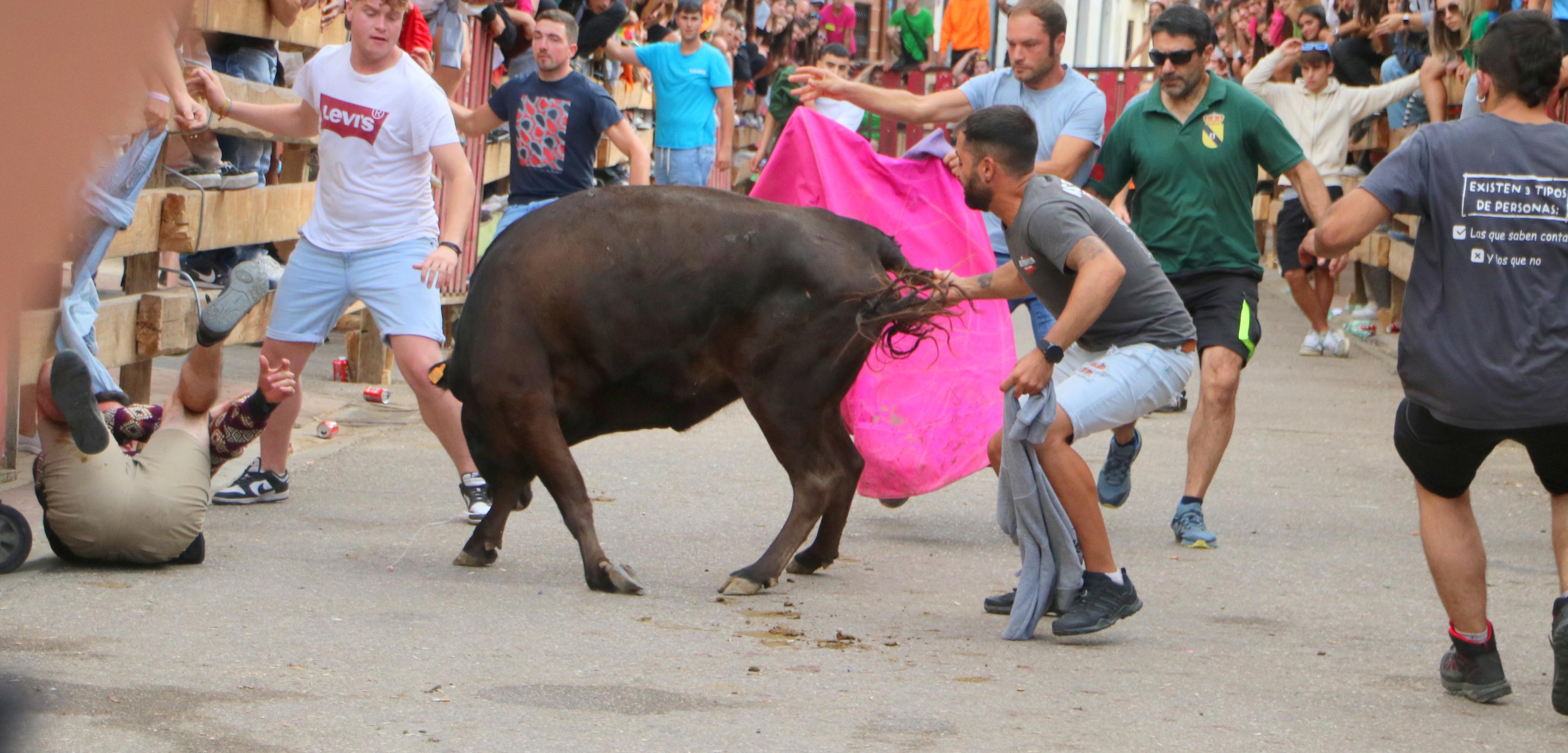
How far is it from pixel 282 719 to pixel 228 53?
369 cm

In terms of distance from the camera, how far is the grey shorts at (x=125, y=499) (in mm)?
4754

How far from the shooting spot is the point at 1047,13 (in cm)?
666

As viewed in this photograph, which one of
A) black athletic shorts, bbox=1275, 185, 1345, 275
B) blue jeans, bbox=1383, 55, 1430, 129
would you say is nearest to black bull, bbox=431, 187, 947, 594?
black athletic shorts, bbox=1275, 185, 1345, 275

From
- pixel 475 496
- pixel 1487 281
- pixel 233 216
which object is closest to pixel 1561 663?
pixel 1487 281

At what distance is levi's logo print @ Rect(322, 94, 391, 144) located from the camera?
600 cm

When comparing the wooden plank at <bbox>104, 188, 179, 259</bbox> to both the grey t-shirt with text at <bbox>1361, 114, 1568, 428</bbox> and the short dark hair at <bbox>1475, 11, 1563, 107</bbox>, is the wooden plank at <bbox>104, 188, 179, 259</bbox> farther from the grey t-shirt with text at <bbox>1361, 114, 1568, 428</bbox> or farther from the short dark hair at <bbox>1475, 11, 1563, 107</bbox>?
the short dark hair at <bbox>1475, 11, 1563, 107</bbox>

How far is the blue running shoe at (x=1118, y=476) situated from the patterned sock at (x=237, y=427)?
11.2 feet

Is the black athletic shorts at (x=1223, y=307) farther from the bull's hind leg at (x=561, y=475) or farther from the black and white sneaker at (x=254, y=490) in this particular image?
the black and white sneaker at (x=254, y=490)

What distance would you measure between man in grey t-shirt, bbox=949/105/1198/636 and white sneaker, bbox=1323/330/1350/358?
787 cm

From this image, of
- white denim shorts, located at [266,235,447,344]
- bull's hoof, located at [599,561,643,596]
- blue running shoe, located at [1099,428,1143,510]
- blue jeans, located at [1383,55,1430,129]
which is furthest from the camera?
blue jeans, located at [1383,55,1430,129]

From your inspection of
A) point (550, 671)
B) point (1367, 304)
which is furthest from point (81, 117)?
point (1367, 304)

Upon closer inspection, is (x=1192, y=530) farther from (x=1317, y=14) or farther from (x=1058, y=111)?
(x=1317, y=14)

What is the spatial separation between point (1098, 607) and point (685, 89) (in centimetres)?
914

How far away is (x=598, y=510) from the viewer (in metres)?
6.65
